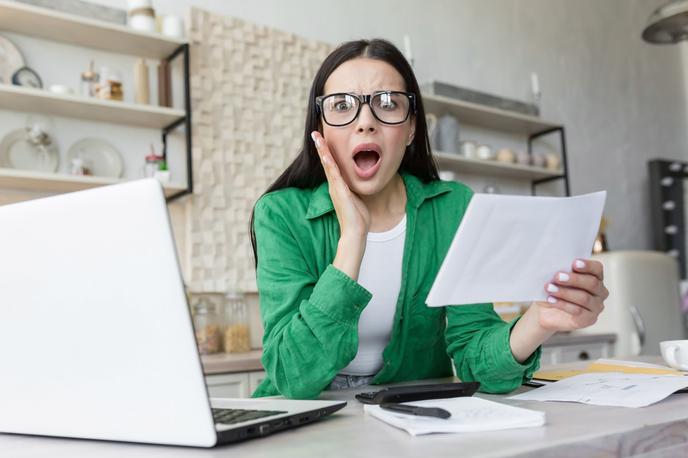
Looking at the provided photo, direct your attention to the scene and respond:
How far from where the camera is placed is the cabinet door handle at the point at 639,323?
141 inches

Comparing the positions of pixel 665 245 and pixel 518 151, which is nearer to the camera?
pixel 518 151

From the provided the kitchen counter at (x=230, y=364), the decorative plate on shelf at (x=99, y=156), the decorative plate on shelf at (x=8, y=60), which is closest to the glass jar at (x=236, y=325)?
the kitchen counter at (x=230, y=364)

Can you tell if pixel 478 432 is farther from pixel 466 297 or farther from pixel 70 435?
pixel 70 435

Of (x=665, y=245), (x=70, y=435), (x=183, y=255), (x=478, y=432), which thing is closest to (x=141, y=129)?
(x=183, y=255)

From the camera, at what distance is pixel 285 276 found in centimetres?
118

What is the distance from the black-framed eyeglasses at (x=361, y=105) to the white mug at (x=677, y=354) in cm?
66

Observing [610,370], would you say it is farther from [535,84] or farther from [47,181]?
[535,84]

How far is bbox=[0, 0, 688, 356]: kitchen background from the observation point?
2.77m

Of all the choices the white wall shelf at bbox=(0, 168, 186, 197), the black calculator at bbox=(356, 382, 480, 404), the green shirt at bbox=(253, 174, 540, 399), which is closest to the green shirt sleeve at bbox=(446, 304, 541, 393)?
the green shirt at bbox=(253, 174, 540, 399)

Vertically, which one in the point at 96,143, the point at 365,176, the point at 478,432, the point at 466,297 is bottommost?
the point at 478,432

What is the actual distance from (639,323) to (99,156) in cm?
288

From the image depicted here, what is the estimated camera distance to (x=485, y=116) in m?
3.84

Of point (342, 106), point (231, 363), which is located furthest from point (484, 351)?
point (231, 363)

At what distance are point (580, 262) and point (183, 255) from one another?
2065mm
